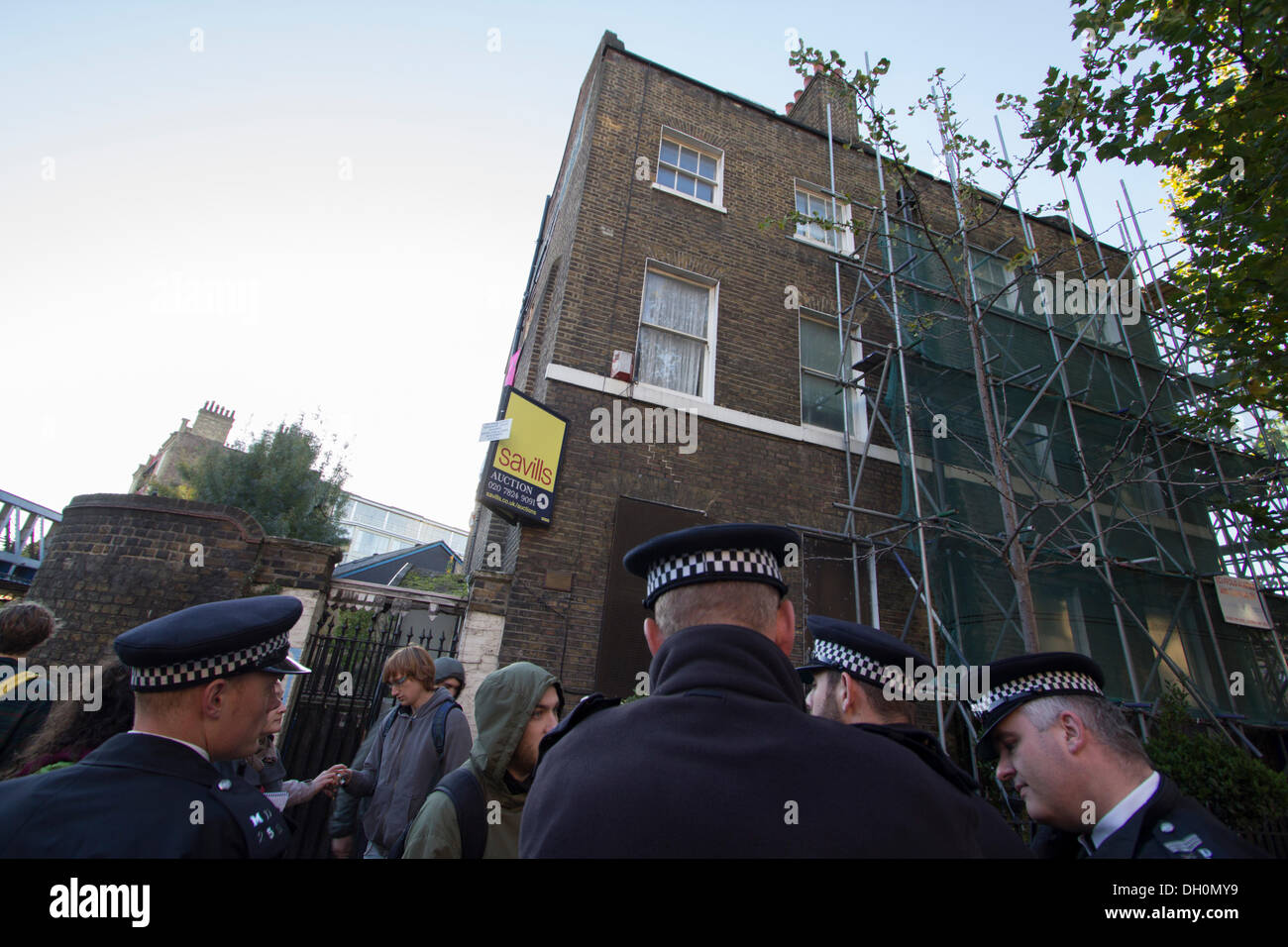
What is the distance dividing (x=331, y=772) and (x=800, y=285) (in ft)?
31.1

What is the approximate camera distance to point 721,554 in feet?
5.69

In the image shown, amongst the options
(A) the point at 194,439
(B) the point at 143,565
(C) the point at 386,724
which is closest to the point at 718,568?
(C) the point at 386,724

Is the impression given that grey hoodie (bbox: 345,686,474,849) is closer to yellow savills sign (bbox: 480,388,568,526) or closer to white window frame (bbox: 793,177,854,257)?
yellow savills sign (bbox: 480,388,568,526)

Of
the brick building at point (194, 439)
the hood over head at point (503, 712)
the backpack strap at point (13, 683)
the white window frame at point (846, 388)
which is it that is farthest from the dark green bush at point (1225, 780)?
the brick building at point (194, 439)

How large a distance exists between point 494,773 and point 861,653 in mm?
1651

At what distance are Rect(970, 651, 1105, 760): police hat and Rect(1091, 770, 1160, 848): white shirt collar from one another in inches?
13.8

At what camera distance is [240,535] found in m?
6.54

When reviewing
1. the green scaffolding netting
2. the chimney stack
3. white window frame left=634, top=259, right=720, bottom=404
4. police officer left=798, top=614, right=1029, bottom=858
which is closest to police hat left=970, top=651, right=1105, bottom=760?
police officer left=798, top=614, right=1029, bottom=858

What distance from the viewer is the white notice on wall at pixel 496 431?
23.1 feet

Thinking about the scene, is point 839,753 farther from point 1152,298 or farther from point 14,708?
point 1152,298

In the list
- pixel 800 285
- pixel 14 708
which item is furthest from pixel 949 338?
pixel 14 708

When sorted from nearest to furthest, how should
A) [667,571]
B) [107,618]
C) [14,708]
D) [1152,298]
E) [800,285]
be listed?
[667,571] → [14,708] → [107,618] → [800,285] → [1152,298]

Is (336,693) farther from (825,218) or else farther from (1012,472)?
(825,218)

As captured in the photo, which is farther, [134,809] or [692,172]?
[692,172]
